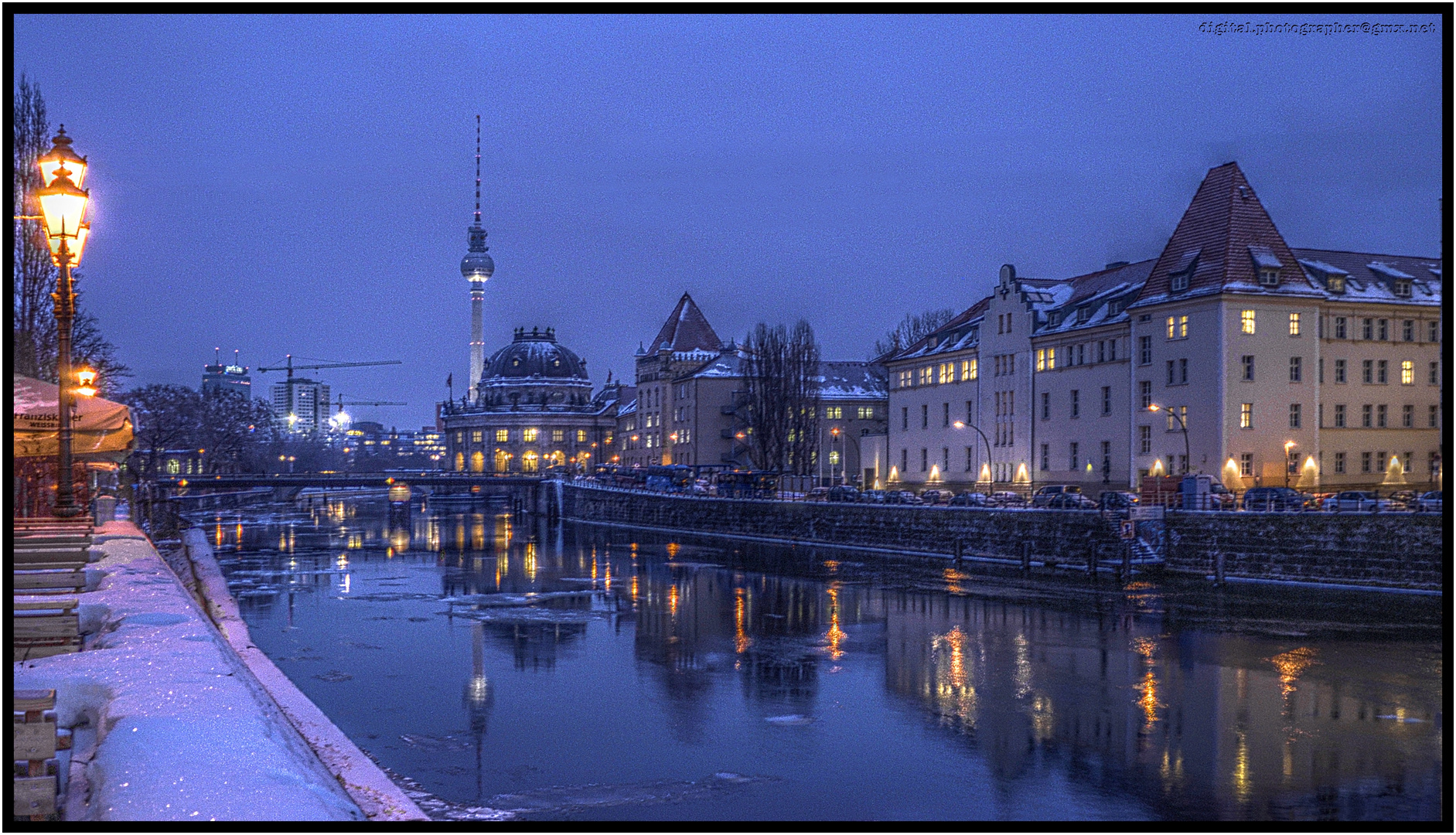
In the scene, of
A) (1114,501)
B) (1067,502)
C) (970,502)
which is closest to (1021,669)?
(1114,501)

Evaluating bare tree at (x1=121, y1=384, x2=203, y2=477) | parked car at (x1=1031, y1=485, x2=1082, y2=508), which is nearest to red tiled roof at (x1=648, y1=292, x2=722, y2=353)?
bare tree at (x1=121, y1=384, x2=203, y2=477)

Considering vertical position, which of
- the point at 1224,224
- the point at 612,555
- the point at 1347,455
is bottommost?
the point at 612,555

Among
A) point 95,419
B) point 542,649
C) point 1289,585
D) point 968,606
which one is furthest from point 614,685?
point 1289,585

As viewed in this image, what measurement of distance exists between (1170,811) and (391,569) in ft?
153

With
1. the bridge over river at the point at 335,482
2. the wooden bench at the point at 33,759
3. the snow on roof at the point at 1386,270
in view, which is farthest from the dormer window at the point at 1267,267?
the bridge over river at the point at 335,482

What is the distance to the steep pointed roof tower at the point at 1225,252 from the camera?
59406 mm

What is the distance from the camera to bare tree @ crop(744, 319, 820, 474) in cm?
9400

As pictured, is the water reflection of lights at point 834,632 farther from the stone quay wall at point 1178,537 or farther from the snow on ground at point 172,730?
the snow on ground at point 172,730

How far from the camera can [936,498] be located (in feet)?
226

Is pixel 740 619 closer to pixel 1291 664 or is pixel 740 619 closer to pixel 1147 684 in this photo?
pixel 1147 684

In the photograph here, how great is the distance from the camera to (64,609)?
1391cm

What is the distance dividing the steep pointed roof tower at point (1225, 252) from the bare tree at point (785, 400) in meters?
34.0

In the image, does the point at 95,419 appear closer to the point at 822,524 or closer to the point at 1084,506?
the point at 1084,506

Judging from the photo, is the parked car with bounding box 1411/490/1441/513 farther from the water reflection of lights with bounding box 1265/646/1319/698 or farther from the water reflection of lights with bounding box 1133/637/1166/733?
the water reflection of lights with bounding box 1133/637/1166/733
